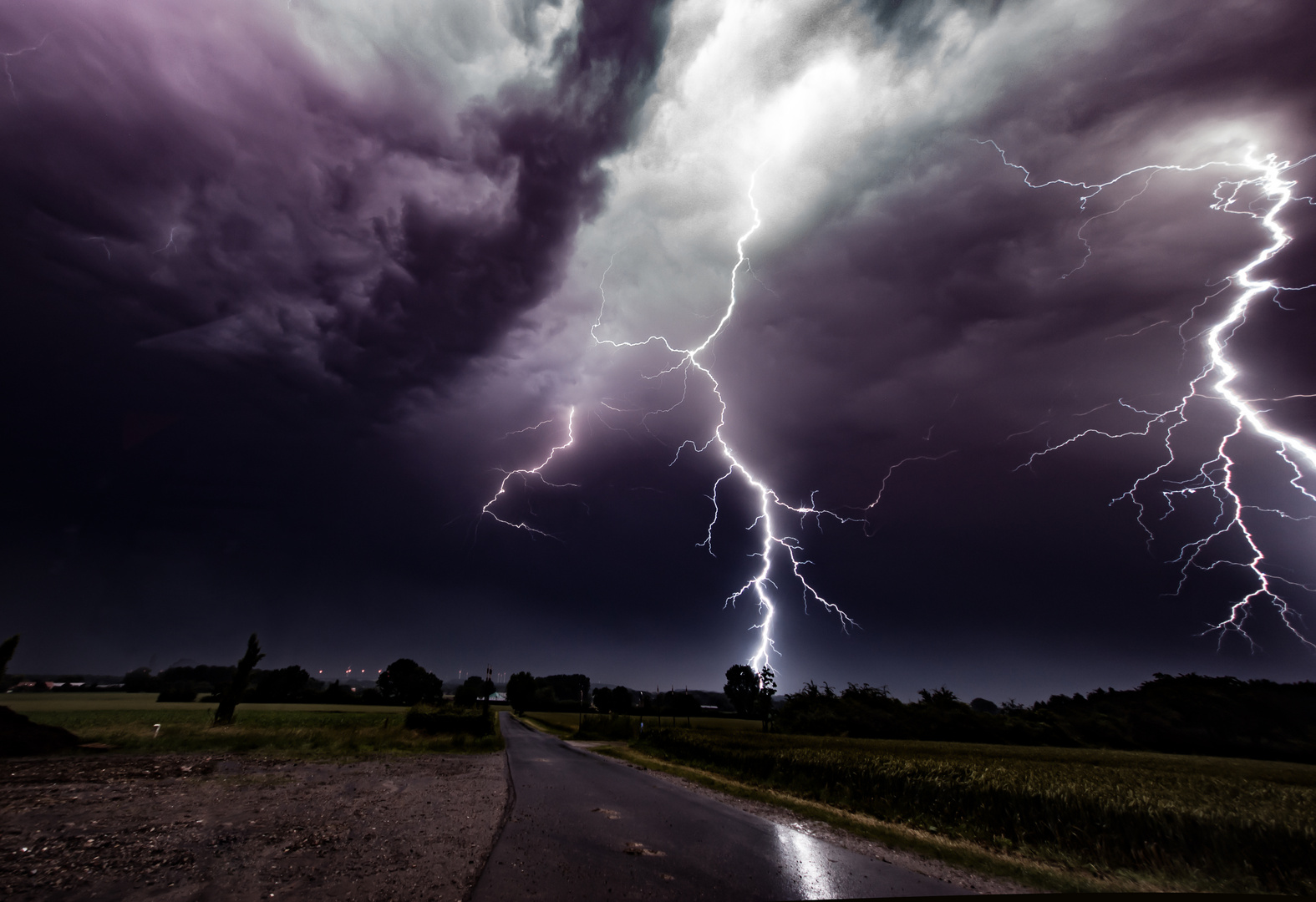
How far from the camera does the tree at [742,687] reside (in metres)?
106

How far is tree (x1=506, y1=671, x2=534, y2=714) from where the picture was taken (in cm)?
10469

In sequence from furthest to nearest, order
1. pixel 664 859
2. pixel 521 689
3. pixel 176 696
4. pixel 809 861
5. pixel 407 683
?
pixel 521 689
pixel 407 683
pixel 176 696
pixel 809 861
pixel 664 859

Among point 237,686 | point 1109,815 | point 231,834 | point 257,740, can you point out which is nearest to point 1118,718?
point 1109,815

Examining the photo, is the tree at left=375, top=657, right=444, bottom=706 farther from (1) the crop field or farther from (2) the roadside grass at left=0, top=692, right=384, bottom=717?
(1) the crop field

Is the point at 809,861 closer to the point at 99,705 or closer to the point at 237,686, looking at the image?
the point at 237,686

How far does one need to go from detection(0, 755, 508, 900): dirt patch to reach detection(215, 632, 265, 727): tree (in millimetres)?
15010

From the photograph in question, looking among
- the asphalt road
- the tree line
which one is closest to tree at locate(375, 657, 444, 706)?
the tree line

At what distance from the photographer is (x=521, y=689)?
105m

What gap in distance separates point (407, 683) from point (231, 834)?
339 ft

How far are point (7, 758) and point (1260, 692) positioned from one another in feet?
234

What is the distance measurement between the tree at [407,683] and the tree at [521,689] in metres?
17.2

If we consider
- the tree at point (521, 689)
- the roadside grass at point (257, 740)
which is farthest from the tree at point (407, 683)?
the roadside grass at point (257, 740)

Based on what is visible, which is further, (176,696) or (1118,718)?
(176,696)

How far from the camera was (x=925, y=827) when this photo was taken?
10836 millimetres
